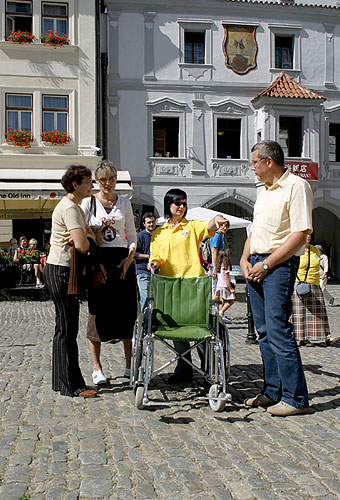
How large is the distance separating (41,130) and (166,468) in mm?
19360

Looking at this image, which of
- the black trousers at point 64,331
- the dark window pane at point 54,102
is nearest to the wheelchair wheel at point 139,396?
the black trousers at point 64,331

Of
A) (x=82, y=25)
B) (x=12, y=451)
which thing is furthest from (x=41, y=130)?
(x=12, y=451)

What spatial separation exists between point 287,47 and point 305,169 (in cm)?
508

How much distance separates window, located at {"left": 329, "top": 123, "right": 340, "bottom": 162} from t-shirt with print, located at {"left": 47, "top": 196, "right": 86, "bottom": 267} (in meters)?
21.1

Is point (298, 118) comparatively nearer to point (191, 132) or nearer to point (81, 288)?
point (191, 132)

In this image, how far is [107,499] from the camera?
10.5 ft

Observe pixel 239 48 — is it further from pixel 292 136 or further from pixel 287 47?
pixel 292 136

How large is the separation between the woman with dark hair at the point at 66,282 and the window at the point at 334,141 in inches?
825

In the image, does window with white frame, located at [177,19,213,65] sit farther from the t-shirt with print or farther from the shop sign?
the t-shirt with print

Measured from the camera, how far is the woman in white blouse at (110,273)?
18.7 ft

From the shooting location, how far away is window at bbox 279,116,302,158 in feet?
79.2

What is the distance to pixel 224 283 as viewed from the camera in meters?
11.8

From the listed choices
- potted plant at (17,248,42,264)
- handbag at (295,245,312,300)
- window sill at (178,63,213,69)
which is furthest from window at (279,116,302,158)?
handbag at (295,245,312,300)

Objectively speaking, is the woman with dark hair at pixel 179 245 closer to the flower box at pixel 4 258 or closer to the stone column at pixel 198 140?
the flower box at pixel 4 258
